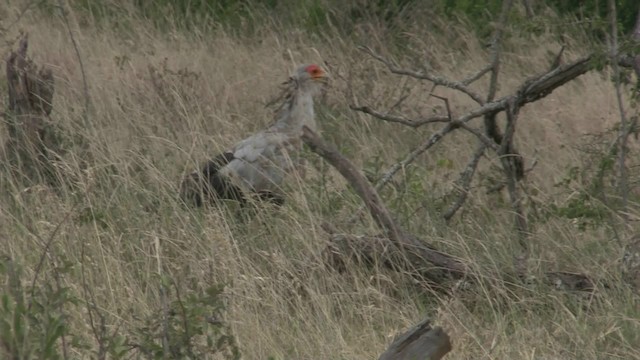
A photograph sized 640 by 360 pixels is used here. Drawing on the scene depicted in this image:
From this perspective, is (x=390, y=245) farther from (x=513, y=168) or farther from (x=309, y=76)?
(x=309, y=76)

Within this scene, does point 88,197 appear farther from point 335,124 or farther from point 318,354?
point 335,124

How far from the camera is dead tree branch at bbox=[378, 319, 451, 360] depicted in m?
3.45

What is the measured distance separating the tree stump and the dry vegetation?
0.43 feet

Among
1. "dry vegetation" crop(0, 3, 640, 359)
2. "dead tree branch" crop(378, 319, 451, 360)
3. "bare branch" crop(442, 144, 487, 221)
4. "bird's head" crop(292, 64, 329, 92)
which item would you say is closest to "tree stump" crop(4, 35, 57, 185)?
"dry vegetation" crop(0, 3, 640, 359)

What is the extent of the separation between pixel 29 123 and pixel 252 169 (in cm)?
122

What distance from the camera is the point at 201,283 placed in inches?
181

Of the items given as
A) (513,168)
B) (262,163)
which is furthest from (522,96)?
(262,163)

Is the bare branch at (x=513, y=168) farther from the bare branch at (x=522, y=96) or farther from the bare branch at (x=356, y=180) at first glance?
the bare branch at (x=356, y=180)

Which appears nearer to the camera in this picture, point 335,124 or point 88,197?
point 88,197

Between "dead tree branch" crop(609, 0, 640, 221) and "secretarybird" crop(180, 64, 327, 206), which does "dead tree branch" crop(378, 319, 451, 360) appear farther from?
"secretarybird" crop(180, 64, 327, 206)

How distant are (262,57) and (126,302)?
5.67 m

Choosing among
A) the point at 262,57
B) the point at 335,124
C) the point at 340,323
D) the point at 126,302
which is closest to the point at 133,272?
the point at 126,302

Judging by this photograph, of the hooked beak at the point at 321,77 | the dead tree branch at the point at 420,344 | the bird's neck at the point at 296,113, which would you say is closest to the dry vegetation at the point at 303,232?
the bird's neck at the point at 296,113

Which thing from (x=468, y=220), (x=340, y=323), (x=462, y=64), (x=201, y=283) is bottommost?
(x=462, y=64)
